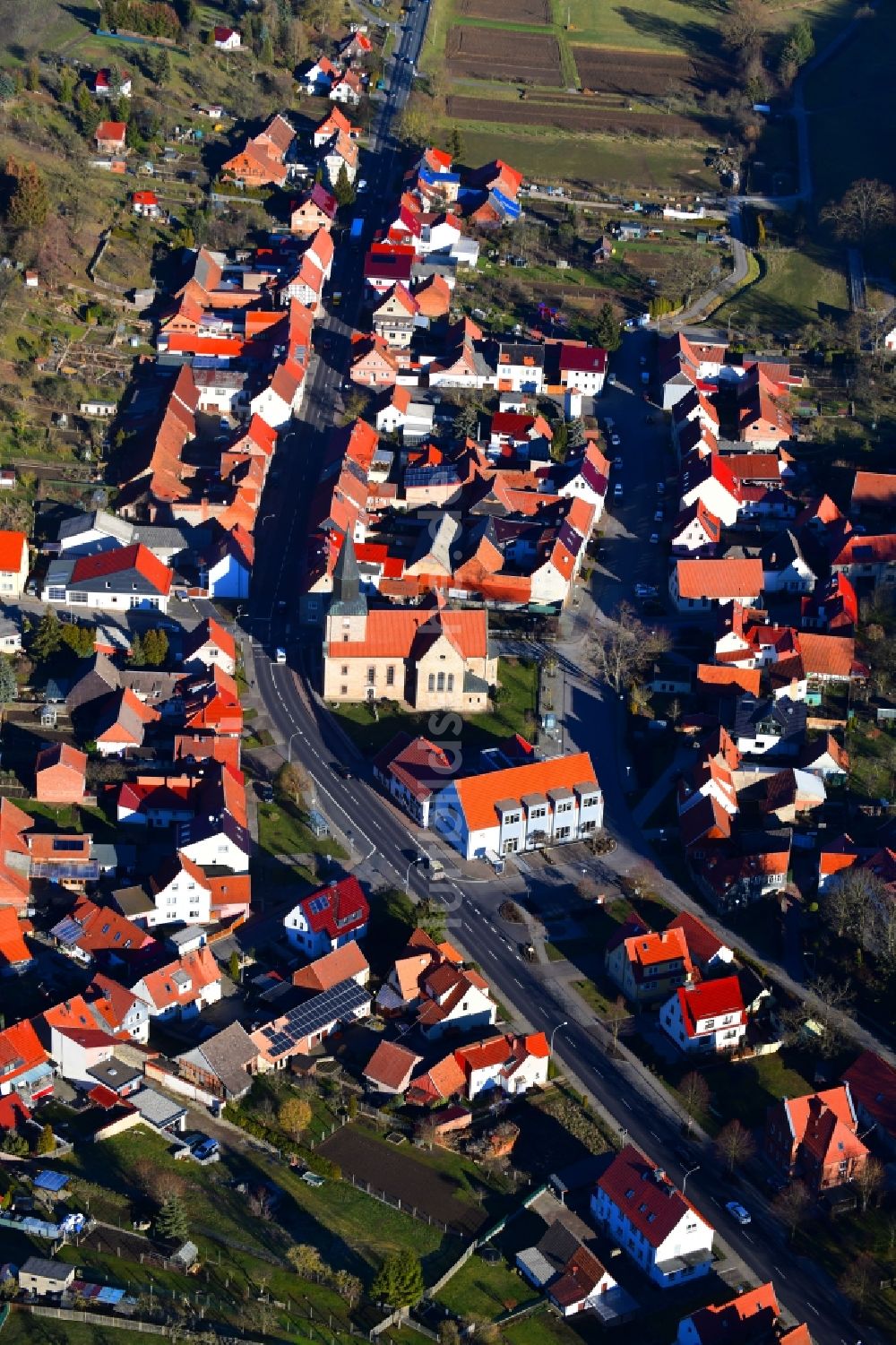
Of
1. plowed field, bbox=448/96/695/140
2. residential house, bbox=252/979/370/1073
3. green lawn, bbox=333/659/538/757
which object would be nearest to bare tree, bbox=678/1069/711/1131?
residential house, bbox=252/979/370/1073

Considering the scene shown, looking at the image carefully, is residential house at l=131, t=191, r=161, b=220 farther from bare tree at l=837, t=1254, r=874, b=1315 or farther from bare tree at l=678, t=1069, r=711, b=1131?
bare tree at l=837, t=1254, r=874, b=1315

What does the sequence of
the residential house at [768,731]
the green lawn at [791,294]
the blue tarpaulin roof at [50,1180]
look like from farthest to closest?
the green lawn at [791,294] → the residential house at [768,731] → the blue tarpaulin roof at [50,1180]

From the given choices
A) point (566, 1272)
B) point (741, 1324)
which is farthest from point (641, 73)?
point (741, 1324)

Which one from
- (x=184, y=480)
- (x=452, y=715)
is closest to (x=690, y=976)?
(x=452, y=715)

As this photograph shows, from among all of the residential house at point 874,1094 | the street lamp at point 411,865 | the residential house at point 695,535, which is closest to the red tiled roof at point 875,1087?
the residential house at point 874,1094

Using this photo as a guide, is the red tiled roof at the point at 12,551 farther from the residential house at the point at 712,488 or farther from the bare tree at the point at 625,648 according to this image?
the residential house at the point at 712,488

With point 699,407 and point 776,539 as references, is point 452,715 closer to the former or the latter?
point 776,539
